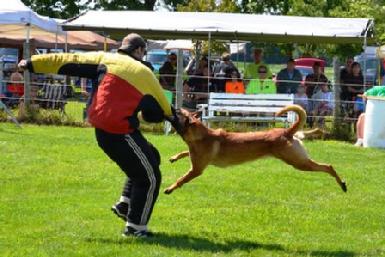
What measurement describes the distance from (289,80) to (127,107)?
11276 millimetres

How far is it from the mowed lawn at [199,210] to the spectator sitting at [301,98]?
13.7 feet

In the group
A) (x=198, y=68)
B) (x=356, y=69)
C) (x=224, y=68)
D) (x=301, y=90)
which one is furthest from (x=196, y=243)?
(x=198, y=68)

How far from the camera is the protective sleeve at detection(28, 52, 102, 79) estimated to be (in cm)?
687

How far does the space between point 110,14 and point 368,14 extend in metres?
14.0

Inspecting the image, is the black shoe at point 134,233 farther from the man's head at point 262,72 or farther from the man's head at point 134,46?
the man's head at point 262,72

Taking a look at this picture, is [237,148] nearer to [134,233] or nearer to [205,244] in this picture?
[205,244]

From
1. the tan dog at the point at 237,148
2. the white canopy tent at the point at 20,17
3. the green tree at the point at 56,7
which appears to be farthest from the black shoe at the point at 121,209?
the green tree at the point at 56,7

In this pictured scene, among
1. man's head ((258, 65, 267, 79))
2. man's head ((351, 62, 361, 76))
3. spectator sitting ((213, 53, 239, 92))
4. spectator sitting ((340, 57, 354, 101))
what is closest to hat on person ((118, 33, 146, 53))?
spectator sitting ((340, 57, 354, 101))

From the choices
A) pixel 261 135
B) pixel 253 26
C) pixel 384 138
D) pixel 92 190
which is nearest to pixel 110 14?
pixel 253 26

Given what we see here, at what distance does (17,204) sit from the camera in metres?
8.31

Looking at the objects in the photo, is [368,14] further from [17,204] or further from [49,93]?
[17,204]

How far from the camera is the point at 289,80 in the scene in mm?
17594

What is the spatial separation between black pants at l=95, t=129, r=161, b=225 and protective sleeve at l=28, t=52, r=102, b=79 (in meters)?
0.53

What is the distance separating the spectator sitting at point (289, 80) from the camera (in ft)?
57.3
